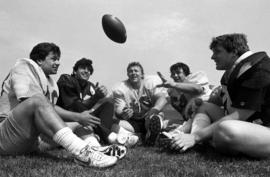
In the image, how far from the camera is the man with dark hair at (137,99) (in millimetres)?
5969

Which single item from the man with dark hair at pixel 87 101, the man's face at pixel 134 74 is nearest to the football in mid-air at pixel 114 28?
the man's face at pixel 134 74

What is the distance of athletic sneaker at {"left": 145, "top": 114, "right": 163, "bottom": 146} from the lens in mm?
4777

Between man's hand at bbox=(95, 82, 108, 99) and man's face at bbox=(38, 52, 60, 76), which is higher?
man's face at bbox=(38, 52, 60, 76)

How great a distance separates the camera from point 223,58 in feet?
14.4

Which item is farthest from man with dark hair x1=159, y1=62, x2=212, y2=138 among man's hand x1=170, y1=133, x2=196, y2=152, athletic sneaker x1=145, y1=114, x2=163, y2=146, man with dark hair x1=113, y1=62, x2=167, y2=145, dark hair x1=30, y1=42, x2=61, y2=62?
dark hair x1=30, y1=42, x2=61, y2=62

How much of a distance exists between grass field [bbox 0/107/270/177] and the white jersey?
0.69 m

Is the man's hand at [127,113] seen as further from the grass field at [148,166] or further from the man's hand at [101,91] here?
the grass field at [148,166]

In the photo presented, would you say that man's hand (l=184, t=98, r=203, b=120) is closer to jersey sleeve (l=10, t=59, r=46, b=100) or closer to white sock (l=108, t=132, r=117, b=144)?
white sock (l=108, t=132, r=117, b=144)

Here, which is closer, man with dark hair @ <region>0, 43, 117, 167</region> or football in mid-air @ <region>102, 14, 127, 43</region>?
man with dark hair @ <region>0, 43, 117, 167</region>

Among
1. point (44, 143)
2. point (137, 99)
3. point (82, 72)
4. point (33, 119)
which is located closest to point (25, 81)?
point (33, 119)

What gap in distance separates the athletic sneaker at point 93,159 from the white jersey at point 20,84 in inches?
40.9

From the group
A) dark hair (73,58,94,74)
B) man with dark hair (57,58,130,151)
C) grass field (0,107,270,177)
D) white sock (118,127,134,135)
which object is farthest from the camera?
dark hair (73,58,94,74)

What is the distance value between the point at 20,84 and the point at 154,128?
198 centimetres

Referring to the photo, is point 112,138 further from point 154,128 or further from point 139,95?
point 139,95
